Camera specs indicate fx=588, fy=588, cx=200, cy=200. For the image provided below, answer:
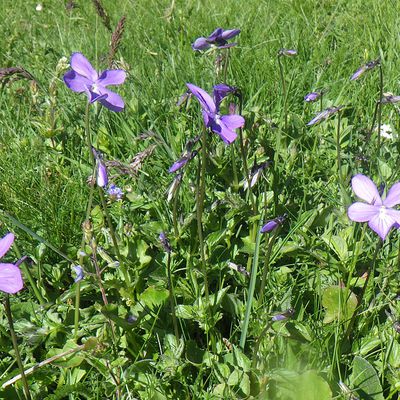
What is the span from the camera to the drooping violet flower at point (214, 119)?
1.41m

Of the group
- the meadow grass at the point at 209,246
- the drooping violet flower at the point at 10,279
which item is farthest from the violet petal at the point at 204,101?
the drooping violet flower at the point at 10,279

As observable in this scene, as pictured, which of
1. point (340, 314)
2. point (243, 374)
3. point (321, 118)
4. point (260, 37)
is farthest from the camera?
point (260, 37)

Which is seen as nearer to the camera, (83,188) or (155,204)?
(155,204)

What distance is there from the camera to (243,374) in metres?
1.56

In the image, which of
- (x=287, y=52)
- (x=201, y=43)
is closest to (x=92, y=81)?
(x=201, y=43)

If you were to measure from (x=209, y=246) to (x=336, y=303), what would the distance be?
1.47 ft

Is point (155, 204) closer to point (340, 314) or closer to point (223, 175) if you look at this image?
point (223, 175)

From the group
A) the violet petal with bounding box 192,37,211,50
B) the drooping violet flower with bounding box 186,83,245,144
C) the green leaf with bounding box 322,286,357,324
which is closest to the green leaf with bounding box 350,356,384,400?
the green leaf with bounding box 322,286,357,324

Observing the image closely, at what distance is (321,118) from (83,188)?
94 cm

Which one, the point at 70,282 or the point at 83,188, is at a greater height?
the point at 83,188

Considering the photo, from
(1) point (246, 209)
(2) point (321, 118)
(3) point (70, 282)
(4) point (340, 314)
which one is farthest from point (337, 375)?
(3) point (70, 282)

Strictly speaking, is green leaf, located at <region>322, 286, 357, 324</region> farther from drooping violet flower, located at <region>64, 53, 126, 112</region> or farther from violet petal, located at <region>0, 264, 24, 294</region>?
violet petal, located at <region>0, 264, 24, 294</region>

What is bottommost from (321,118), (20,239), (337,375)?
(337,375)

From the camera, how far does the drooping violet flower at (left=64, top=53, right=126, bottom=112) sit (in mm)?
1452
